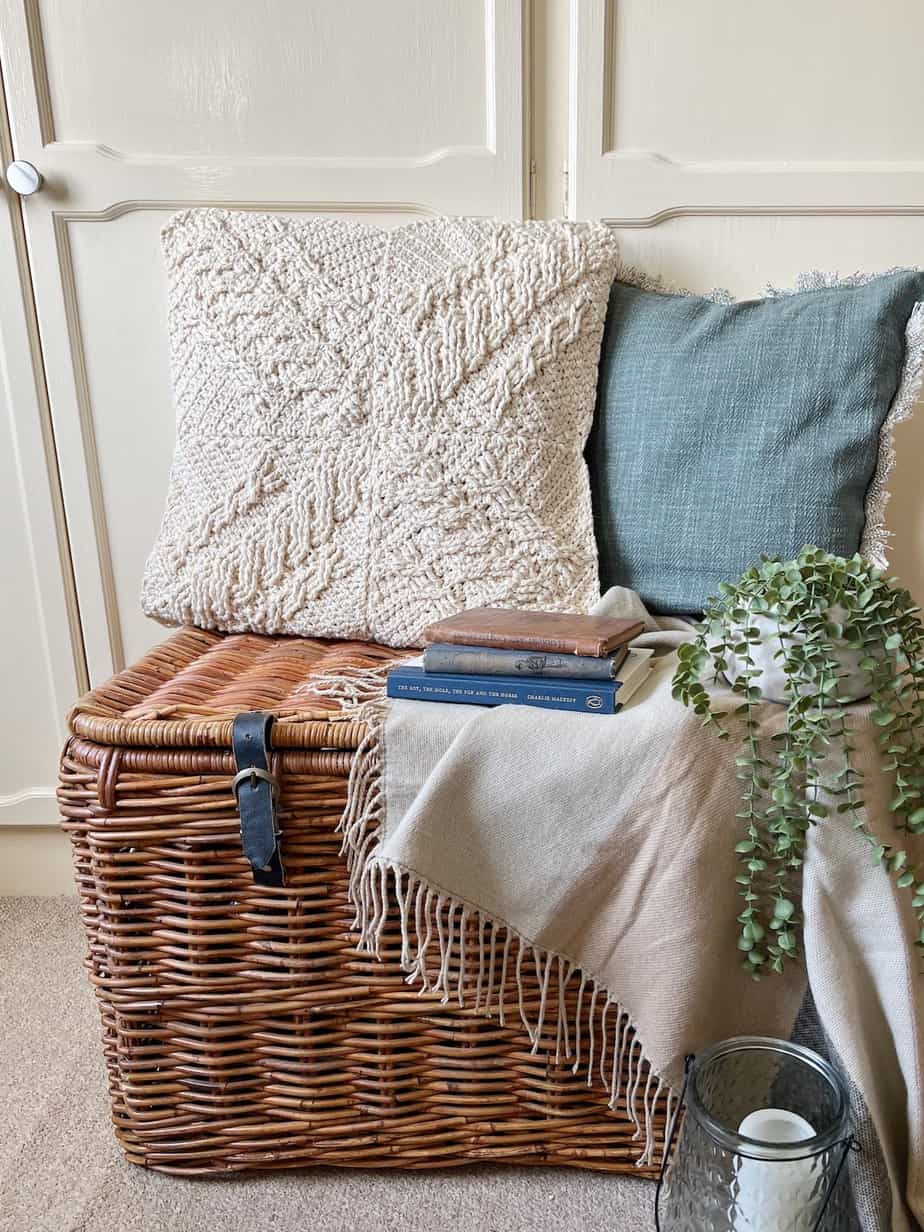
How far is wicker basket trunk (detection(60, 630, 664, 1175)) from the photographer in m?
0.81

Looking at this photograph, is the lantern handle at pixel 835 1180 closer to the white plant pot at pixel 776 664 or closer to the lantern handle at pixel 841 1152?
the lantern handle at pixel 841 1152

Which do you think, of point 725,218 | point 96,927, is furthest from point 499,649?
point 725,218

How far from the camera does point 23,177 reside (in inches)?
47.0

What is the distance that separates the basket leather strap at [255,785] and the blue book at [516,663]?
0.16 m

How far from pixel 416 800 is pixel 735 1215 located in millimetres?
402

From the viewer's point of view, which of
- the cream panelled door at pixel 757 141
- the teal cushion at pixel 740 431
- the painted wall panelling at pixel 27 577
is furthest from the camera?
the painted wall panelling at pixel 27 577

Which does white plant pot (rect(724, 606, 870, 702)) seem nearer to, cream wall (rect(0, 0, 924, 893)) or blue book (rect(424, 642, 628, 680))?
blue book (rect(424, 642, 628, 680))

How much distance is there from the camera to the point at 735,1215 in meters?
0.71

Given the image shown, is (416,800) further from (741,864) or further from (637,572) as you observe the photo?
(637,572)

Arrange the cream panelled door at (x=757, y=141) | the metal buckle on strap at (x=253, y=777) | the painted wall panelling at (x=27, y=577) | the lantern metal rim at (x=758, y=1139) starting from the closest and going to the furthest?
the lantern metal rim at (x=758, y=1139)
the metal buckle on strap at (x=253, y=777)
the cream panelled door at (x=757, y=141)
the painted wall panelling at (x=27, y=577)

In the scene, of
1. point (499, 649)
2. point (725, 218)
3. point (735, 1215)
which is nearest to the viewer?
point (735, 1215)

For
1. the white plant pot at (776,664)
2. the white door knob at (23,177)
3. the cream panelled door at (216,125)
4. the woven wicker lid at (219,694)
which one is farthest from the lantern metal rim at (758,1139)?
the white door knob at (23,177)

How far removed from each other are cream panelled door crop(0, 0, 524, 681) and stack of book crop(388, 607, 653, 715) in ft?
2.23

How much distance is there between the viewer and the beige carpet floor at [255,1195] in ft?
2.84
